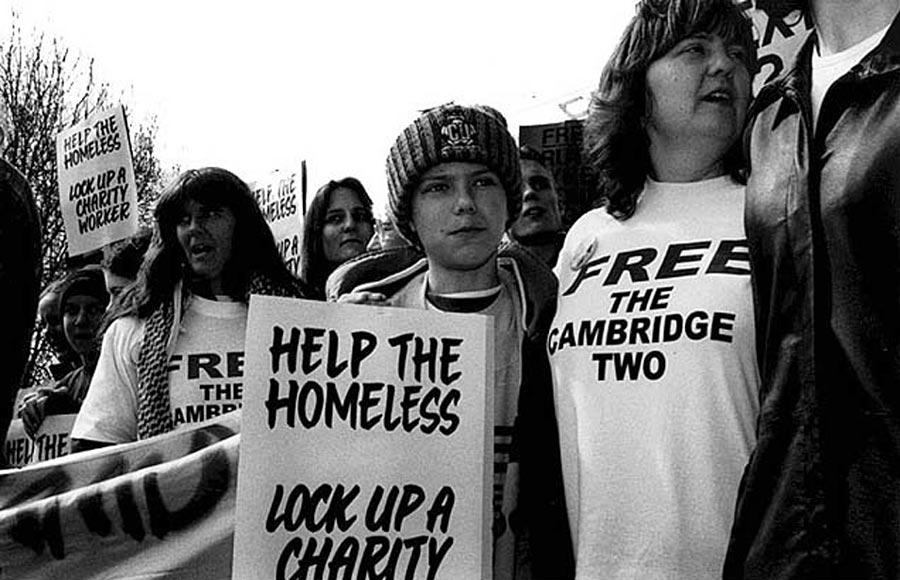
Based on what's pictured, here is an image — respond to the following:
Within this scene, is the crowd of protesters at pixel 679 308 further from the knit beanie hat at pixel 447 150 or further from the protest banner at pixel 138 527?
the protest banner at pixel 138 527

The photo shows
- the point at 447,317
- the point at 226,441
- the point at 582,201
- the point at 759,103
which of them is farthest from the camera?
the point at 582,201

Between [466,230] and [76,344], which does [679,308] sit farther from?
[76,344]

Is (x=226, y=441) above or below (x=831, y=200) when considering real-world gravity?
below

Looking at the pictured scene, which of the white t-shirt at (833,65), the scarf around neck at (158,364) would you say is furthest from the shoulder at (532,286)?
the scarf around neck at (158,364)

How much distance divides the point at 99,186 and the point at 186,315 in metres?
2.99

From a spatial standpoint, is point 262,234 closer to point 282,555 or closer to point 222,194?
point 222,194

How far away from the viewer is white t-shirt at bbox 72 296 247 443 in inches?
140

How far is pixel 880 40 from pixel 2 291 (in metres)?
1.98

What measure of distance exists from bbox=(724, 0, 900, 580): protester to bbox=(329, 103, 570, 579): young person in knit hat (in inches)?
28.0

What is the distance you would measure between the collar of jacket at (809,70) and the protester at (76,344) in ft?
12.6

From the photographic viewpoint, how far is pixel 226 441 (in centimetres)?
293

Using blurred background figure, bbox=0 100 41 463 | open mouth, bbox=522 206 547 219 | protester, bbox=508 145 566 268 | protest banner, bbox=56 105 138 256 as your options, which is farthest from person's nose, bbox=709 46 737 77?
protest banner, bbox=56 105 138 256

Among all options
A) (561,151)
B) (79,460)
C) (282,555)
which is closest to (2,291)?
(79,460)

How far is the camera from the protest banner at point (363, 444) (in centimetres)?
224
